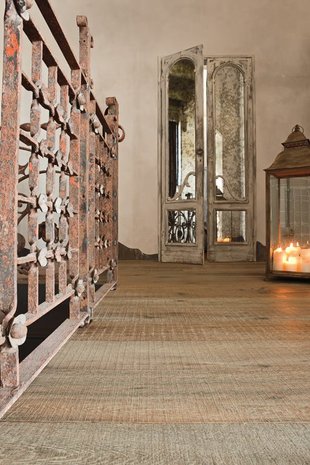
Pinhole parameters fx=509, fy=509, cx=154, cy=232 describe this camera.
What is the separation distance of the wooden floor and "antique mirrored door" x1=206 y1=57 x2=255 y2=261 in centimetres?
341

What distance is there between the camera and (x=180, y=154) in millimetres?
5051

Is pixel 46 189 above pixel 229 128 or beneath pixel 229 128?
beneath

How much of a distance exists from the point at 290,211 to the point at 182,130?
2224 mm

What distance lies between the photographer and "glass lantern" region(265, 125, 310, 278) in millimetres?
3010

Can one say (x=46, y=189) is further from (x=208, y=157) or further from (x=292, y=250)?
(x=208, y=157)

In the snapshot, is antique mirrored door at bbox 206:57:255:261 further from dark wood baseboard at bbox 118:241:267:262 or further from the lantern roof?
the lantern roof

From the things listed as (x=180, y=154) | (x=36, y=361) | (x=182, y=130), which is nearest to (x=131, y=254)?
(x=180, y=154)

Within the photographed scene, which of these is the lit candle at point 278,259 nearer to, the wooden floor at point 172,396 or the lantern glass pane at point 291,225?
the lantern glass pane at point 291,225

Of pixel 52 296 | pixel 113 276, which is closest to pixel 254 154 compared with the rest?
pixel 113 276

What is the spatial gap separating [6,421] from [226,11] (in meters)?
5.47

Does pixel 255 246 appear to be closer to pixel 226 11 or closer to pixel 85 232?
pixel 226 11

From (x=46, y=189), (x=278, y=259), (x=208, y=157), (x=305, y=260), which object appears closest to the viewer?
(x=46, y=189)

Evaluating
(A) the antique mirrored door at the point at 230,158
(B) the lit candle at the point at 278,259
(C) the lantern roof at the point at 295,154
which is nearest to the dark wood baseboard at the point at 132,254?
(A) the antique mirrored door at the point at 230,158

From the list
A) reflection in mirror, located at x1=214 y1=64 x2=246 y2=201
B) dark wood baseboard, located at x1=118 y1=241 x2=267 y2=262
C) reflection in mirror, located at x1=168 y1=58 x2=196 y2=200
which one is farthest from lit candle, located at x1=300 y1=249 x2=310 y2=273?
dark wood baseboard, located at x1=118 y1=241 x2=267 y2=262
